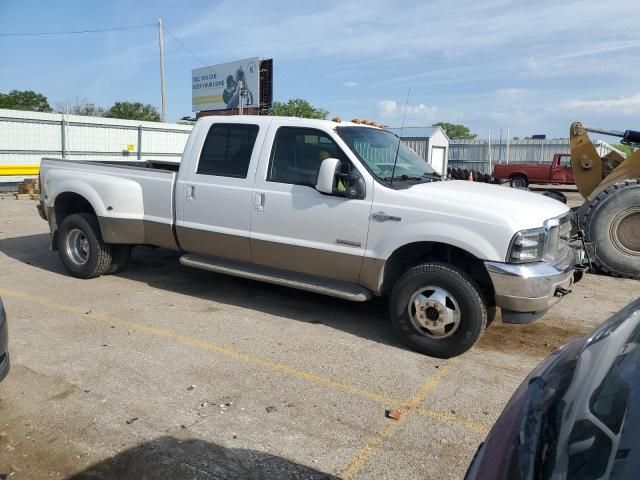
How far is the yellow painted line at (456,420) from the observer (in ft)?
11.9

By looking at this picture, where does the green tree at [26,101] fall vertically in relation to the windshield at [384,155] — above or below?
above

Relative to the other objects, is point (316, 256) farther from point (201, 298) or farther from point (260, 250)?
point (201, 298)

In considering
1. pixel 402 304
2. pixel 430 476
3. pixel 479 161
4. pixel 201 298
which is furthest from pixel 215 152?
pixel 479 161

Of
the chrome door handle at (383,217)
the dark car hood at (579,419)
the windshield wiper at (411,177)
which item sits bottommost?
the dark car hood at (579,419)

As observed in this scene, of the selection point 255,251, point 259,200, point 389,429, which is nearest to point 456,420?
point 389,429

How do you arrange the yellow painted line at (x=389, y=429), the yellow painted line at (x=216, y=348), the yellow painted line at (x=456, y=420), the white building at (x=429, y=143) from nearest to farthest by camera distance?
the yellow painted line at (x=389, y=429), the yellow painted line at (x=456, y=420), the yellow painted line at (x=216, y=348), the white building at (x=429, y=143)

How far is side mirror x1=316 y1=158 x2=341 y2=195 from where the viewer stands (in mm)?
4896

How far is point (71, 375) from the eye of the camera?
4223 mm

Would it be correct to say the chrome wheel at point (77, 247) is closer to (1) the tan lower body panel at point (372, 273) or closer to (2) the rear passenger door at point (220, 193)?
(2) the rear passenger door at point (220, 193)

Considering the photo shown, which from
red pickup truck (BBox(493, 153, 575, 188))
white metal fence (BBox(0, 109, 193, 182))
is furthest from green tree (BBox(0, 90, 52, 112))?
red pickup truck (BBox(493, 153, 575, 188))

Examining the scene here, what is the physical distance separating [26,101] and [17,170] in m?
37.3

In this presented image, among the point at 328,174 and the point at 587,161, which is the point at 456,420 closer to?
the point at 328,174

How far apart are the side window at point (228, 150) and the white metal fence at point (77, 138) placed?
1023 cm

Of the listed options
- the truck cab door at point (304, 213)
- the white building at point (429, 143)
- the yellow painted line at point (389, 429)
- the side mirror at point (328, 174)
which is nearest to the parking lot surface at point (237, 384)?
the yellow painted line at point (389, 429)
